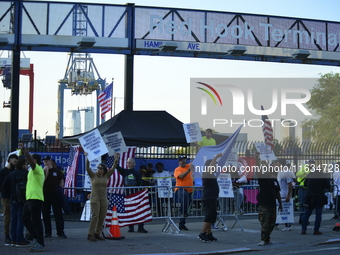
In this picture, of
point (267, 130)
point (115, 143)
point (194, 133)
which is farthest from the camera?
point (267, 130)

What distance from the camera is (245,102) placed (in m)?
19.9

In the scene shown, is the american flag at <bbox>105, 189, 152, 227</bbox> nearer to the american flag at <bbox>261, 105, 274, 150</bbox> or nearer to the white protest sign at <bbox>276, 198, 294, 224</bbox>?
the white protest sign at <bbox>276, 198, 294, 224</bbox>

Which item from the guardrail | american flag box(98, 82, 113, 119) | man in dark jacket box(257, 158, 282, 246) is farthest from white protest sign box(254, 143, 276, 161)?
american flag box(98, 82, 113, 119)

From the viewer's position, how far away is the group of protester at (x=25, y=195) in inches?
413

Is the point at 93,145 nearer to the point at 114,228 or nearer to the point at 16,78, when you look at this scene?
the point at 114,228

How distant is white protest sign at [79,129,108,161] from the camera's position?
482 inches

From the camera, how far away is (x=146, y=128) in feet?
65.6

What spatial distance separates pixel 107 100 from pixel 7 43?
5.09 metres

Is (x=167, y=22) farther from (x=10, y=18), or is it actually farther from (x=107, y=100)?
(x=10, y=18)

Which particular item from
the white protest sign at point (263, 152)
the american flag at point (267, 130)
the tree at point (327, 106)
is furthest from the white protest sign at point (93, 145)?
the tree at point (327, 106)

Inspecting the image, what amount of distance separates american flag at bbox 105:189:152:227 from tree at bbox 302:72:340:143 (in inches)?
1707

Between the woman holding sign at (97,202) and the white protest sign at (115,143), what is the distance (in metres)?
2.03

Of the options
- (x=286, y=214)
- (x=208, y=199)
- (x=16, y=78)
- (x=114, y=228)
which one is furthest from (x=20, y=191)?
(x=16, y=78)

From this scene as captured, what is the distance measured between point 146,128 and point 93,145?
7.69 m
